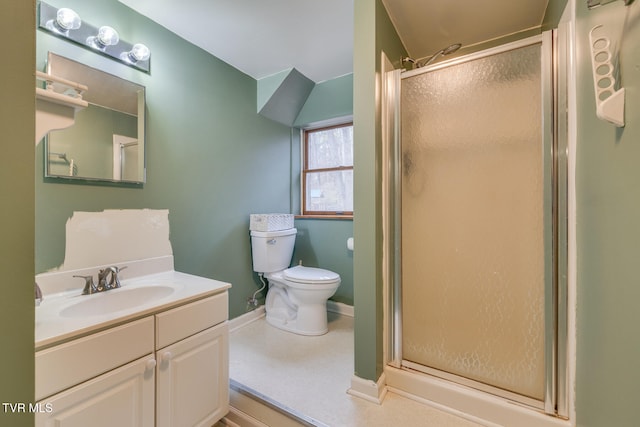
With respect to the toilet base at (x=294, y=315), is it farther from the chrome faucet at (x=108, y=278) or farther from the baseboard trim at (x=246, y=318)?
the chrome faucet at (x=108, y=278)

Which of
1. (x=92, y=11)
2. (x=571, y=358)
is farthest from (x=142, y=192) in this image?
(x=571, y=358)

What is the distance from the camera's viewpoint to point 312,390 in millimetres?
1484

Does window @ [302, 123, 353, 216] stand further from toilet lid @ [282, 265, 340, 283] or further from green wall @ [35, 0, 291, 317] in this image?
toilet lid @ [282, 265, 340, 283]

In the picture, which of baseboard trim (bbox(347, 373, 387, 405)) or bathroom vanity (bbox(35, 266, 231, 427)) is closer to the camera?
bathroom vanity (bbox(35, 266, 231, 427))

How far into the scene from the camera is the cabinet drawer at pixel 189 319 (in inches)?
41.9

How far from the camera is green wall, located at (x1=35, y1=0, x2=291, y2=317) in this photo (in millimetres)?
1338

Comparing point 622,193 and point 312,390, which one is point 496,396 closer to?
point 312,390

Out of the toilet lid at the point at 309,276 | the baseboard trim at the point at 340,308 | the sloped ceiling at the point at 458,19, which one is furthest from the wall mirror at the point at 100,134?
the baseboard trim at the point at 340,308

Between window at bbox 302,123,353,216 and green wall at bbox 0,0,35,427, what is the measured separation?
2.31 meters

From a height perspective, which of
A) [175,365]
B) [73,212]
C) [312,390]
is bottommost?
[312,390]

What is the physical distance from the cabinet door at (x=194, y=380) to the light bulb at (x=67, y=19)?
5.37ft

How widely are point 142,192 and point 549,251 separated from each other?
2211 mm

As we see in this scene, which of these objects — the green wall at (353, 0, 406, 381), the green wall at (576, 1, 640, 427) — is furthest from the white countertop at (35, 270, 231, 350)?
the green wall at (576, 1, 640, 427)

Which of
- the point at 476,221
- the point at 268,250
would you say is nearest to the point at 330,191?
the point at 268,250
